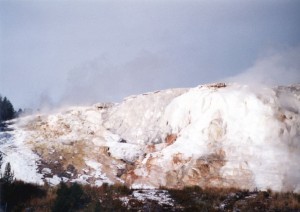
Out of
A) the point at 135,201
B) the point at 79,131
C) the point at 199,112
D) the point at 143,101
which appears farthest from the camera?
the point at 143,101

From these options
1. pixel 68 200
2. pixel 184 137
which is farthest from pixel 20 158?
pixel 68 200

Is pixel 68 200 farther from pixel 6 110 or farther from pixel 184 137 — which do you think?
pixel 6 110

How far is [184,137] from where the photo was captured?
28.8 metres

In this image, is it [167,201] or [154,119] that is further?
[154,119]

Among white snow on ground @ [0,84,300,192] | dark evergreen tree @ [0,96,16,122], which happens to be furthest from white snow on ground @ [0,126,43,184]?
dark evergreen tree @ [0,96,16,122]

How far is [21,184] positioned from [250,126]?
17167mm

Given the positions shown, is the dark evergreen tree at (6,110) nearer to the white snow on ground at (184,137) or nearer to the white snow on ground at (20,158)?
the white snow on ground at (184,137)

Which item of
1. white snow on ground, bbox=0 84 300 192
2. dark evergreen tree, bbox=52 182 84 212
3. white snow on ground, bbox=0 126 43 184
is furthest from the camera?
white snow on ground, bbox=0 126 43 184

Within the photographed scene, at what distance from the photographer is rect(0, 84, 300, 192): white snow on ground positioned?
24.7 m

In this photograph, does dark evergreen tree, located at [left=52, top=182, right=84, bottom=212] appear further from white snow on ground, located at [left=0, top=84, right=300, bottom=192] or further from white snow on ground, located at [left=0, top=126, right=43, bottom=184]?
white snow on ground, located at [left=0, top=84, right=300, bottom=192]

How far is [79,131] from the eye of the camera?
32719 mm

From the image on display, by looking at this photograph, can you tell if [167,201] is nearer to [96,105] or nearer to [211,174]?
[211,174]

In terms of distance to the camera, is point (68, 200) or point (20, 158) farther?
point (20, 158)

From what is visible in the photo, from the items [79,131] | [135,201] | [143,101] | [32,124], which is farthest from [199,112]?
[135,201]
